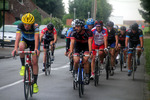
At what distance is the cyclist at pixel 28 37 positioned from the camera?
25.4ft

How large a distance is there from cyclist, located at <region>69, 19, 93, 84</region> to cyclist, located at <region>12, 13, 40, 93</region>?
990 millimetres

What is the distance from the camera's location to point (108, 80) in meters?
11.8

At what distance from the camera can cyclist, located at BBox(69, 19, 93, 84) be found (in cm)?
864

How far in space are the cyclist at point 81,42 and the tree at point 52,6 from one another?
73.1 meters

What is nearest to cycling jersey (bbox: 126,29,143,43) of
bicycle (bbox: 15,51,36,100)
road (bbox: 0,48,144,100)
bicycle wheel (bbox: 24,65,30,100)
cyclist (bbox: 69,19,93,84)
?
road (bbox: 0,48,144,100)

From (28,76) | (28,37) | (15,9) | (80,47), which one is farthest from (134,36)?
(15,9)

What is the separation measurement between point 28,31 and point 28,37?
0.18 metres

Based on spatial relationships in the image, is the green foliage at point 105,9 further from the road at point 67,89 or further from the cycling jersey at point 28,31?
the cycling jersey at point 28,31

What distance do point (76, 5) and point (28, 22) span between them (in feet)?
313

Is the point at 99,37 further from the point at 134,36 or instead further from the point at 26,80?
the point at 26,80

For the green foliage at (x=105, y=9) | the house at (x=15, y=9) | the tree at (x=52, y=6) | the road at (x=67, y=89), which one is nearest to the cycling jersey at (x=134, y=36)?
the road at (x=67, y=89)

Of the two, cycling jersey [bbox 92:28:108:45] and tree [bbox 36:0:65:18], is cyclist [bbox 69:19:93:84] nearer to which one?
cycling jersey [bbox 92:28:108:45]

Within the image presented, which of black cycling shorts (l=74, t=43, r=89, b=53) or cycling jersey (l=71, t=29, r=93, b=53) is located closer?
cycling jersey (l=71, t=29, r=93, b=53)

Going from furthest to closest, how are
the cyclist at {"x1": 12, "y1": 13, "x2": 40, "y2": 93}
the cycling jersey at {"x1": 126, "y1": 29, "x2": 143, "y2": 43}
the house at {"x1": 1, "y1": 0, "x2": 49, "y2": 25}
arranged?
1. the house at {"x1": 1, "y1": 0, "x2": 49, "y2": 25}
2. the cycling jersey at {"x1": 126, "y1": 29, "x2": 143, "y2": 43}
3. the cyclist at {"x1": 12, "y1": 13, "x2": 40, "y2": 93}
